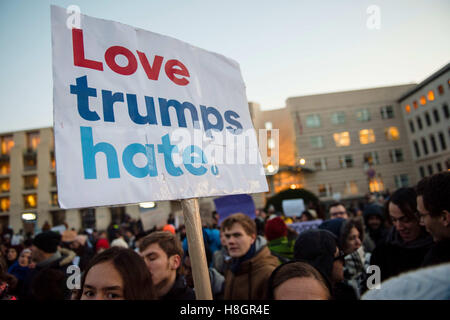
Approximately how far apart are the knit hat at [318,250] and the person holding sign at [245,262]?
0.54 m

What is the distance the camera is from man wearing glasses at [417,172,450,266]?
1876mm

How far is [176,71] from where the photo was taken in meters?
2.23

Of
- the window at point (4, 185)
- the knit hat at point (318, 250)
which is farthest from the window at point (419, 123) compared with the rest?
the window at point (4, 185)

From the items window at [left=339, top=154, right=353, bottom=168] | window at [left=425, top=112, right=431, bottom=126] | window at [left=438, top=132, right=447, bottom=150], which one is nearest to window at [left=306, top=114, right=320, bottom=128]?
window at [left=339, top=154, right=353, bottom=168]

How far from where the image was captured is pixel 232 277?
10.4ft

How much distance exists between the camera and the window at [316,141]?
3522 cm

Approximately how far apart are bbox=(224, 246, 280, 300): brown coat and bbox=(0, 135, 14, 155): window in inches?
2007

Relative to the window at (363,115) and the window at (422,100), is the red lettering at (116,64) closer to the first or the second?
the window at (363,115)

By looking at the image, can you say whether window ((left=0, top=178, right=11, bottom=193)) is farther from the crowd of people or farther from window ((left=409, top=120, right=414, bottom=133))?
window ((left=409, top=120, right=414, bottom=133))

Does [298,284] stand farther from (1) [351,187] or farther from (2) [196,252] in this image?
(1) [351,187]

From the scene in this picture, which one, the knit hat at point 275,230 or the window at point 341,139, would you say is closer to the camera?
the knit hat at point 275,230
